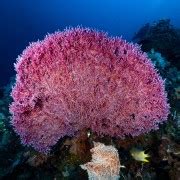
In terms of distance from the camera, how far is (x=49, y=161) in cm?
398

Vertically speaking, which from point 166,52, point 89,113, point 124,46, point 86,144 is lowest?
point 86,144

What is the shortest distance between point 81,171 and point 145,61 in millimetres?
1579

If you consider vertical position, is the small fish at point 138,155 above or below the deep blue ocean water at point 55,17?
below

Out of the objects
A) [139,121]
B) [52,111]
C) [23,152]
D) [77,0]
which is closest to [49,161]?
[23,152]

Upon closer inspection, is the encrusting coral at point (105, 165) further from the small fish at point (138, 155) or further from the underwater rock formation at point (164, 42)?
the underwater rock formation at point (164, 42)

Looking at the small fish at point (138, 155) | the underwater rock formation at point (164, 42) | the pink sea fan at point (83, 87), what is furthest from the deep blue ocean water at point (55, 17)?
the small fish at point (138, 155)

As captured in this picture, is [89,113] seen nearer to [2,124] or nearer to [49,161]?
[49,161]

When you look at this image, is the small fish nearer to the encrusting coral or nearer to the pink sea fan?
the pink sea fan

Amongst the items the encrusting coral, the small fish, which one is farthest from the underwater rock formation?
the encrusting coral

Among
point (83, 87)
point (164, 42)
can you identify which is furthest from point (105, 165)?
point (164, 42)

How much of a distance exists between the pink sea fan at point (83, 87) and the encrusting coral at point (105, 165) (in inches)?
17.5

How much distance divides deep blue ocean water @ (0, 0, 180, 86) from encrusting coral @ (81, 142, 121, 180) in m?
2.93

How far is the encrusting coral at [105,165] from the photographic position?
3086 millimetres

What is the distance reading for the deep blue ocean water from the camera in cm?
3638
